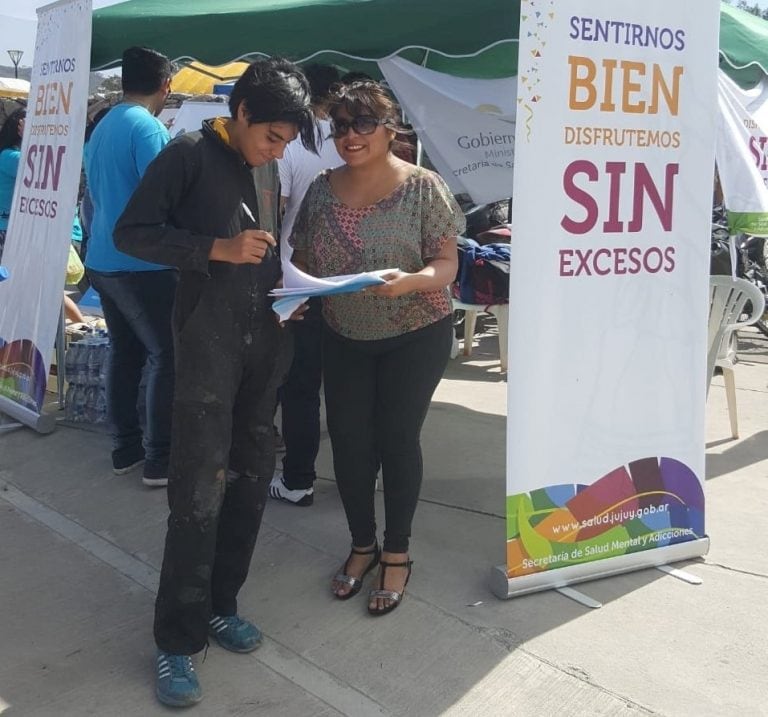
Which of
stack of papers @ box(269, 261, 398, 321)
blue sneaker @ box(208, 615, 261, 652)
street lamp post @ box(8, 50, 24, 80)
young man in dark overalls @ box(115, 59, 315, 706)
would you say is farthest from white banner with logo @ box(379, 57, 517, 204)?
street lamp post @ box(8, 50, 24, 80)

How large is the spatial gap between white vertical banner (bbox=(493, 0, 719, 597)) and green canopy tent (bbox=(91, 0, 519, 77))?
1146 mm

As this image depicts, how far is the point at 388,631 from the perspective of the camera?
301 centimetres

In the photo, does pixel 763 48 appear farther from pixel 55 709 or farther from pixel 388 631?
pixel 55 709

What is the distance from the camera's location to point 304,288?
259cm

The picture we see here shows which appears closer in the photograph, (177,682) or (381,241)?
(177,682)

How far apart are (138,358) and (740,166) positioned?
328 cm

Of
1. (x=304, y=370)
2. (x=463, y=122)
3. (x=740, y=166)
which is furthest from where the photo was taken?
(x=463, y=122)

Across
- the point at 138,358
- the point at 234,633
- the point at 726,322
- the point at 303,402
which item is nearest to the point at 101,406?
the point at 138,358

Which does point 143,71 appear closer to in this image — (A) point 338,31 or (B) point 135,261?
(B) point 135,261

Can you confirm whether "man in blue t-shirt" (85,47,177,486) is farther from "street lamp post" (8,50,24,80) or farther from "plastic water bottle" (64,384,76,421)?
"street lamp post" (8,50,24,80)

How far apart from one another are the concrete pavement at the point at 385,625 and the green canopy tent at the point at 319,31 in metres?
2.24

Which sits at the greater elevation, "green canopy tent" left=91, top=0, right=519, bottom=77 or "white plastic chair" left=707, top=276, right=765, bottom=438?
"green canopy tent" left=91, top=0, right=519, bottom=77

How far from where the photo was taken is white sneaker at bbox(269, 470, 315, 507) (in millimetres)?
4062

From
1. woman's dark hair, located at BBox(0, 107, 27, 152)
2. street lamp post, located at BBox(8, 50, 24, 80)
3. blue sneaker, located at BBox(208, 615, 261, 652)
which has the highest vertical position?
street lamp post, located at BBox(8, 50, 24, 80)
